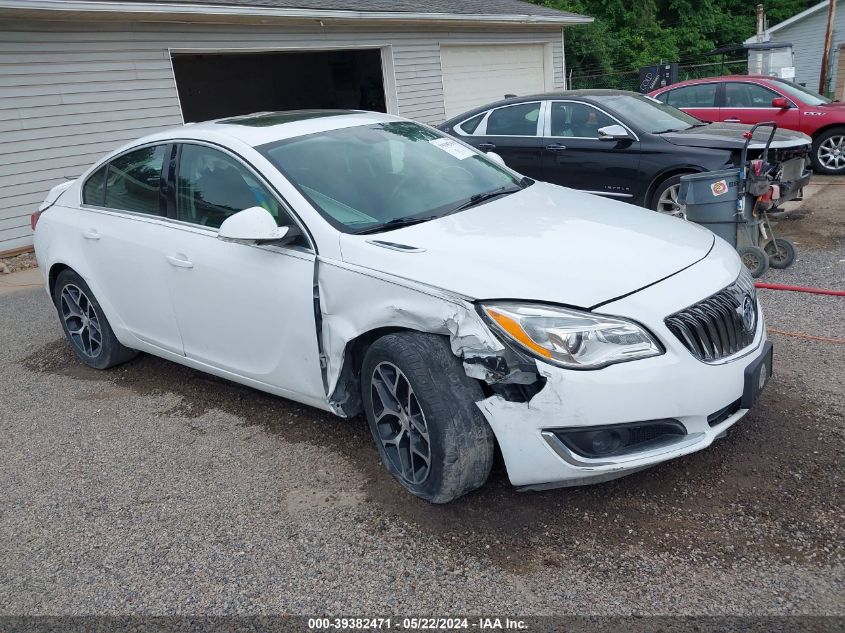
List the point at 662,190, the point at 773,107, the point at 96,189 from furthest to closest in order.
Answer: the point at 773,107
the point at 662,190
the point at 96,189

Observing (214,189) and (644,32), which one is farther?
(644,32)

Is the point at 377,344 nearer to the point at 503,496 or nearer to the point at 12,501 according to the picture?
the point at 503,496

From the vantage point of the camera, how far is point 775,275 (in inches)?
242

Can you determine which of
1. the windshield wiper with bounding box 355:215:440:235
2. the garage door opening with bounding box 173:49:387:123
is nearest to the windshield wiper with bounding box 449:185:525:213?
the windshield wiper with bounding box 355:215:440:235

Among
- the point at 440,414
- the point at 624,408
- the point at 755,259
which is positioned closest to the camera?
the point at 624,408

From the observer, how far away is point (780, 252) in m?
6.30

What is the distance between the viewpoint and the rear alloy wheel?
35.8ft

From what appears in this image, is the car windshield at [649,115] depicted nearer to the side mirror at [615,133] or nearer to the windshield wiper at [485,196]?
the side mirror at [615,133]

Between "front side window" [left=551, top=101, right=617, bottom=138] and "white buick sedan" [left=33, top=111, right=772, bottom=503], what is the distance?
389 cm

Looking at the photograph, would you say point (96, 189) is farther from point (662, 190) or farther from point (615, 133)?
point (662, 190)

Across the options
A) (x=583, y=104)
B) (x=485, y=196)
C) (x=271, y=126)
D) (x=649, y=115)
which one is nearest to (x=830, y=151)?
(x=649, y=115)

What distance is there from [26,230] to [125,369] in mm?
5234

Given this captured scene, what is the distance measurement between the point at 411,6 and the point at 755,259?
998cm

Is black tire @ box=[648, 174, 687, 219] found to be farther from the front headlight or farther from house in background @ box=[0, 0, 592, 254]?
house in background @ box=[0, 0, 592, 254]
